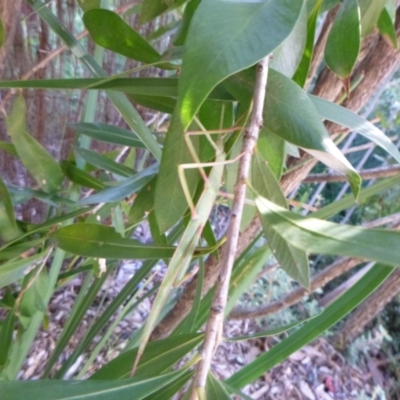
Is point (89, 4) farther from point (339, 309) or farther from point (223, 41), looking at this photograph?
point (339, 309)

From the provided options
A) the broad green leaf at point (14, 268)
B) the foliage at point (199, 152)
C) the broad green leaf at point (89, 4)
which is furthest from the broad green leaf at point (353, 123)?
the broad green leaf at point (14, 268)

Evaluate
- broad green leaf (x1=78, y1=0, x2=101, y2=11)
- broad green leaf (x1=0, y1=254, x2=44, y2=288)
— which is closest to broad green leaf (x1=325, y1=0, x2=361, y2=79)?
broad green leaf (x1=78, y1=0, x2=101, y2=11)

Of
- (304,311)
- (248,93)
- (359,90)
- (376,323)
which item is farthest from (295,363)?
(248,93)

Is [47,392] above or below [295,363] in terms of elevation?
above

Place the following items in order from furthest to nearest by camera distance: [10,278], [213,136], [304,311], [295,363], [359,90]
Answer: [304,311] → [295,363] → [359,90] → [10,278] → [213,136]

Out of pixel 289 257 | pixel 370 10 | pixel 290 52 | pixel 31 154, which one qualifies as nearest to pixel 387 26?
pixel 370 10

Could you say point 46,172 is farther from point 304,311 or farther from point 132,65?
point 304,311

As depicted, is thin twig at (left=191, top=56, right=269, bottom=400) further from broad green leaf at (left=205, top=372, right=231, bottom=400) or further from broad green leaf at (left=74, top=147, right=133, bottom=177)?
broad green leaf at (left=74, top=147, right=133, bottom=177)

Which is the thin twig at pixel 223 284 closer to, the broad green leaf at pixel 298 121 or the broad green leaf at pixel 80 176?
the broad green leaf at pixel 298 121
